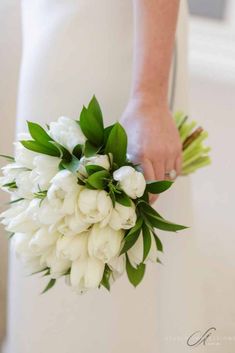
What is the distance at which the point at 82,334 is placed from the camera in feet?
2.23

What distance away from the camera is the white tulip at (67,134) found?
432 millimetres

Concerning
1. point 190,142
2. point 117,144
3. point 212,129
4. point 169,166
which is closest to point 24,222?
point 117,144

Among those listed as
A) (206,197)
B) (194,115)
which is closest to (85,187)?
(206,197)

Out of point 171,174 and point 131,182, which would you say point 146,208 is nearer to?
point 131,182

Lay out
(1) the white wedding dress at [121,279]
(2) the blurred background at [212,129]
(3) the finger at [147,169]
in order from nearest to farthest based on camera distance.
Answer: (3) the finger at [147,169]
(1) the white wedding dress at [121,279]
(2) the blurred background at [212,129]

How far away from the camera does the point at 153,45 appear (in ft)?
1.76

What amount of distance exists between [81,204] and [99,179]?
3 centimetres

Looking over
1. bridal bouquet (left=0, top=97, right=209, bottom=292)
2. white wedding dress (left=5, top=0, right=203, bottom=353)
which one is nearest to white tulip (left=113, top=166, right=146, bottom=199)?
bridal bouquet (left=0, top=97, right=209, bottom=292)

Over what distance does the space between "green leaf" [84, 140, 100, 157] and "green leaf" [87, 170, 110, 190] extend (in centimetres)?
3

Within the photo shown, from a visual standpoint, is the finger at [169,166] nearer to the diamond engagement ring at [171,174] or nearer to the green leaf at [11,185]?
the diamond engagement ring at [171,174]

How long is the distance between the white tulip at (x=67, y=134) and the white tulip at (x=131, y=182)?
0.19ft

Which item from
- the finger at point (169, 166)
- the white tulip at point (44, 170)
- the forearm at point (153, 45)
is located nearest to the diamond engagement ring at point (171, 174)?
the finger at point (169, 166)

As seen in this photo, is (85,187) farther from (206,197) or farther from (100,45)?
(206,197)

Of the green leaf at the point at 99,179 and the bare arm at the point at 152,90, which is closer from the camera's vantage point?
the green leaf at the point at 99,179
